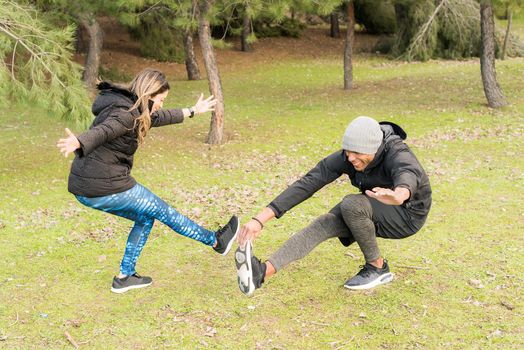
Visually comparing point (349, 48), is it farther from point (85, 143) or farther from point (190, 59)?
point (85, 143)

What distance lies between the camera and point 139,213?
5070 mm

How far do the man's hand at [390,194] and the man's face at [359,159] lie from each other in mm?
442

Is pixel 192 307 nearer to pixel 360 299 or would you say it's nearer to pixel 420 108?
pixel 360 299

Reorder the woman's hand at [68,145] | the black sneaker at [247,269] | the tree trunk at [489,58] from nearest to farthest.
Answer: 1. the woman's hand at [68,145]
2. the black sneaker at [247,269]
3. the tree trunk at [489,58]

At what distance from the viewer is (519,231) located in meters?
6.55

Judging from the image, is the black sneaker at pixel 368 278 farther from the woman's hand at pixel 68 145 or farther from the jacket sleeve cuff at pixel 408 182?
the woman's hand at pixel 68 145

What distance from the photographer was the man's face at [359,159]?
4535 mm

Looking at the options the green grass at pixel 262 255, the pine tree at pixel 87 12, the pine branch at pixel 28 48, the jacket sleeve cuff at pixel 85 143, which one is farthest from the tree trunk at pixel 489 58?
the jacket sleeve cuff at pixel 85 143

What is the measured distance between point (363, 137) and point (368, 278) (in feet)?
4.56

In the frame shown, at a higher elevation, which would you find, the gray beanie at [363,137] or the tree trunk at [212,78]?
the gray beanie at [363,137]

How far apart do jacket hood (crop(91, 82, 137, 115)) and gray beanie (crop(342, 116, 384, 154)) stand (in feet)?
5.94

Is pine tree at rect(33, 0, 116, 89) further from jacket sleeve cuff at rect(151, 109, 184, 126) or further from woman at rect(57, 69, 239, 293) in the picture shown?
woman at rect(57, 69, 239, 293)

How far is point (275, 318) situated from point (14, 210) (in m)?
5.00

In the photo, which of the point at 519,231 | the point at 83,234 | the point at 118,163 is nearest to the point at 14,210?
the point at 83,234
